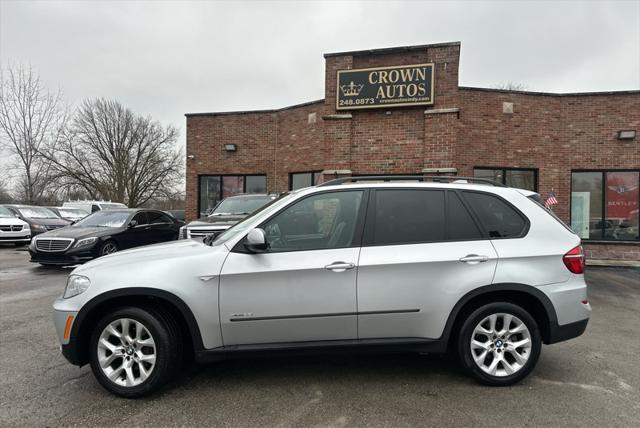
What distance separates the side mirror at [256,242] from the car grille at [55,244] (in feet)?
24.7

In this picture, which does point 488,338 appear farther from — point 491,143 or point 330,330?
point 491,143

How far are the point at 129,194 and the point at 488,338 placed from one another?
3733 cm

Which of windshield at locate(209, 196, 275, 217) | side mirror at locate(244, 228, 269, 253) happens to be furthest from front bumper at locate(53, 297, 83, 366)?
windshield at locate(209, 196, 275, 217)

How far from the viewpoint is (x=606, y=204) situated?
11328 millimetres

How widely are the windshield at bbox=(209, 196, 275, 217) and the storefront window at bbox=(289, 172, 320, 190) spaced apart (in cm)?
344

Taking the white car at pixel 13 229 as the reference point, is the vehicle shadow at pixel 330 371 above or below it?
below

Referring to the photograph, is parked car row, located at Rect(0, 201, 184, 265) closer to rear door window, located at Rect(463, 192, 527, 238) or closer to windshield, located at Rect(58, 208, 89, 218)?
windshield, located at Rect(58, 208, 89, 218)

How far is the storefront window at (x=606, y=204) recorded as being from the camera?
36.7 feet

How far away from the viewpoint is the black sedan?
27.5ft

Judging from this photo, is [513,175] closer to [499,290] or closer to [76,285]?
[499,290]

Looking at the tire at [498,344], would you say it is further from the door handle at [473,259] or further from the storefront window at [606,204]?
the storefront window at [606,204]

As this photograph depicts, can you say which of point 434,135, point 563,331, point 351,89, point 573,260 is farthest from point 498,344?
point 351,89

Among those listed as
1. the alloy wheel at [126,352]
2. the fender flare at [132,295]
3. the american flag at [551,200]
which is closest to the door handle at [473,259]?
the fender flare at [132,295]

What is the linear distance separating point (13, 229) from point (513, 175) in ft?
57.8
